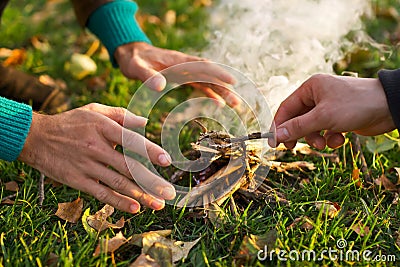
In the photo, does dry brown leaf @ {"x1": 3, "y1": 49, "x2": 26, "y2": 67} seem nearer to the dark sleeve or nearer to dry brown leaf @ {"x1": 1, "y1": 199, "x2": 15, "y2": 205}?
the dark sleeve

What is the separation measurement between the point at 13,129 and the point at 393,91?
1.11 m

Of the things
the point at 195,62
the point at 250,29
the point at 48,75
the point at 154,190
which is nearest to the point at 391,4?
the point at 250,29

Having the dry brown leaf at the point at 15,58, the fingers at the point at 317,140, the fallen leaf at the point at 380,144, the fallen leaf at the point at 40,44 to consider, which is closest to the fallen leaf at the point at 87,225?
the fingers at the point at 317,140

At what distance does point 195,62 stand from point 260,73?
27 cm

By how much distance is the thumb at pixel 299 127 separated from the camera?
54.3 inches

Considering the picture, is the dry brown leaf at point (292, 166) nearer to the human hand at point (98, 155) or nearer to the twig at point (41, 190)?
the human hand at point (98, 155)

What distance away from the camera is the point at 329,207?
4.94ft

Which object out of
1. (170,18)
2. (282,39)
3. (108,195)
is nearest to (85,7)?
(170,18)

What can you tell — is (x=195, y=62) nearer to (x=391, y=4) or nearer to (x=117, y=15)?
(x=117, y=15)

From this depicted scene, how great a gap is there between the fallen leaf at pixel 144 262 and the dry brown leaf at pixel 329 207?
516 mm

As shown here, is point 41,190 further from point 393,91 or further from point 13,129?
point 393,91

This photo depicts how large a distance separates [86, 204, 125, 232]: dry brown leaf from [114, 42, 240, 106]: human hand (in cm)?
55

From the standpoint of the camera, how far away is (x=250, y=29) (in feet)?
7.22

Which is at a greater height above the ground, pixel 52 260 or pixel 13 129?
pixel 13 129
